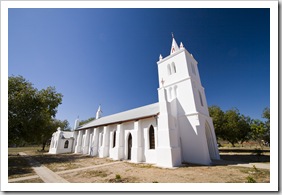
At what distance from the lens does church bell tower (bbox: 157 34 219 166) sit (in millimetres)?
11570

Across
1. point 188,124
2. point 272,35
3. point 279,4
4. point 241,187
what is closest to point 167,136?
point 188,124

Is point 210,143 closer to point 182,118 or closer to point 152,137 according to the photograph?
point 182,118

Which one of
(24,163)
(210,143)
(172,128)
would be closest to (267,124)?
(210,143)

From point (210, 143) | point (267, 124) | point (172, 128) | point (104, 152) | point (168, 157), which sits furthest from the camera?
point (267, 124)

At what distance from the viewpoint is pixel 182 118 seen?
14.1 meters

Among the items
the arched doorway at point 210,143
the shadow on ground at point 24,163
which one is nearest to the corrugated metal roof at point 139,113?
the arched doorway at point 210,143

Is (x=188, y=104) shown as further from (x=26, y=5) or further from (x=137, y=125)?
(x=26, y=5)

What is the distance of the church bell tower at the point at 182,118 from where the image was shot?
11.6 m

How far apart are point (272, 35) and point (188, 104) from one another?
9.01 m

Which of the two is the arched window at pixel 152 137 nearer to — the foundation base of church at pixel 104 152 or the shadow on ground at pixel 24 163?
the foundation base of church at pixel 104 152

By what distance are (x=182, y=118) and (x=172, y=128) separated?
2800 millimetres

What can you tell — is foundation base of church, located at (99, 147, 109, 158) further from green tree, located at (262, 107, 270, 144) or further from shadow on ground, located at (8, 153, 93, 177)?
green tree, located at (262, 107, 270, 144)

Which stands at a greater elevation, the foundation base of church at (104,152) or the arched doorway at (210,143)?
the arched doorway at (210,143)

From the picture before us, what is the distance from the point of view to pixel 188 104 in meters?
A: 14.0
